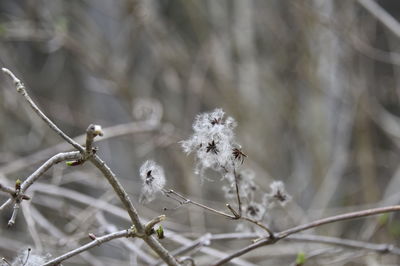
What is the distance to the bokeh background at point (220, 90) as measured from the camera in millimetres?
3051

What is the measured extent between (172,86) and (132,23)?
0.51 m

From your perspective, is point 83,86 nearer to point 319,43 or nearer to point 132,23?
point 132,23

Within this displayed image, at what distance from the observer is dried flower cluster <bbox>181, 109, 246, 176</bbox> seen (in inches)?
36.7

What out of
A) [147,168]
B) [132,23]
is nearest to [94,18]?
[132,23]

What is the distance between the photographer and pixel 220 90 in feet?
11.2

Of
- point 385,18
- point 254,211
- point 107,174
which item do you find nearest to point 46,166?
point 107,174

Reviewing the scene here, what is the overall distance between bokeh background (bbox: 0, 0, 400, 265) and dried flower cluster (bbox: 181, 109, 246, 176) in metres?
1.90

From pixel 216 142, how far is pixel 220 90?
8.20ft

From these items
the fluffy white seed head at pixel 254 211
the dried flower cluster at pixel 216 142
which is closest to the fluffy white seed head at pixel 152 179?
the dried flower cluster at pixel 216 142

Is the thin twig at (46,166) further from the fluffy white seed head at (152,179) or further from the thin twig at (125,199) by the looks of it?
the fluffy white seed head at (152,179)

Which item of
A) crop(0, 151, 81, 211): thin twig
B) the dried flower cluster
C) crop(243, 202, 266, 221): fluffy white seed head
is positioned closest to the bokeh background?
crop(243, 202, 266, 221): fluffy white seed head

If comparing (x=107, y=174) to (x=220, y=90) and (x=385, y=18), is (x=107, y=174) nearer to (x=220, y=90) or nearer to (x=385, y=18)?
(x=385, y=18)

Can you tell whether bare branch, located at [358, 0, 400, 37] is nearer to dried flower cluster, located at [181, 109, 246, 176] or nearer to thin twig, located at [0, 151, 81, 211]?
dried flower cluster, located at [181, 109, 246, 176]

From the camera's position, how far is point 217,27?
357 cm
